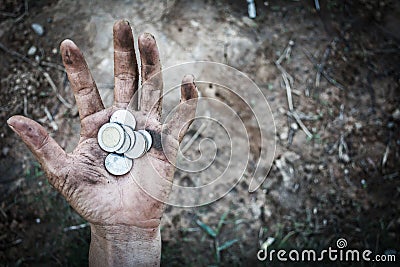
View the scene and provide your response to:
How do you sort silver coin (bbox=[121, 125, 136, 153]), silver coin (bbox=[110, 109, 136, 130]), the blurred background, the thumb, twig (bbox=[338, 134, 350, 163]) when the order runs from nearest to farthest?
the thumb → silver coin (bbox=[121, 125, 136, 153]) → silver coin (bbox=[110, 109, 136, 130]) → the blurred background → twig (bbox=[338, 134, 350, 163])

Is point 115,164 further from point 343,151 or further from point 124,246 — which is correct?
point 343,151

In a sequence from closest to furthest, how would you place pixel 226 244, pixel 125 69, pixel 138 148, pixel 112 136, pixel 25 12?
1. pixel 112 136
2. pixel 138 148
3. pixel 125 69
4. pixel 226 244
5. pixel 25 12

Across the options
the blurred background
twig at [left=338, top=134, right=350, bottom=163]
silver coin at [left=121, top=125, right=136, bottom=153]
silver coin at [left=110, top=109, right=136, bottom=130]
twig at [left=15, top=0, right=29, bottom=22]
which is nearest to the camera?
silver coin at [left=121, top=125, right=136, bottom=153]

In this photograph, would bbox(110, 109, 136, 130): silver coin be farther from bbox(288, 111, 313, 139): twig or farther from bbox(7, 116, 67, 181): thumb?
bbox(288, 111, 313, 139): twig

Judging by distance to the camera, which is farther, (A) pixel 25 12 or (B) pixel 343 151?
(A) pixel 25 12

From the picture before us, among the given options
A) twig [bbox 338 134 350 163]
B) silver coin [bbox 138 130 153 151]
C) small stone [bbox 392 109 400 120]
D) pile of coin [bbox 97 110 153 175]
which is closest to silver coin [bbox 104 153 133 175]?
pile of coin [bbox 97 110 153 175]

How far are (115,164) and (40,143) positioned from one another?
29cm

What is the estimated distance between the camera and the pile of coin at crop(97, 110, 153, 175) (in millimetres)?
1514

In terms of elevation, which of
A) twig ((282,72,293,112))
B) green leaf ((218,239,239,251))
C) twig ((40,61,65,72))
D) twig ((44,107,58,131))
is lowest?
green leaf ((218,239,239,251))

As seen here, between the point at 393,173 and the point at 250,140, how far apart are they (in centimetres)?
80

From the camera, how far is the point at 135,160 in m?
1.70

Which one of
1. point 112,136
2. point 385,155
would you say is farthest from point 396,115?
point 112,136

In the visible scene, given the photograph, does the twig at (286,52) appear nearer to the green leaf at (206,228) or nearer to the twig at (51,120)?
the green leaf at (206,228)

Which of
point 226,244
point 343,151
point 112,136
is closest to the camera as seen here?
point 112,136
